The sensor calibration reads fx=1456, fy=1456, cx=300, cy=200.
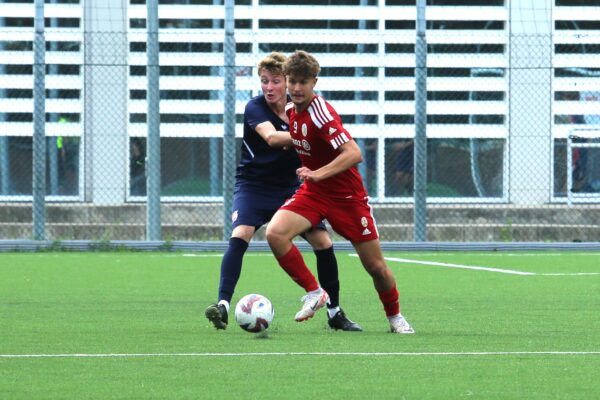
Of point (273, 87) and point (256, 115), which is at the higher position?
point (273, 87)

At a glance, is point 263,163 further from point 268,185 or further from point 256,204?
point 256,204

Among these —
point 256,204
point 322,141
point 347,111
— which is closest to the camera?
point 322,141

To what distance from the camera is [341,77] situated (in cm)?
1839

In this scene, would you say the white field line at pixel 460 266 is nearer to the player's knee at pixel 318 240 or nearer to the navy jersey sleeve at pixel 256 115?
the player's knee at pixel 318 240

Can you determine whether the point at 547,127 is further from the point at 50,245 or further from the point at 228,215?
the point at 50,245

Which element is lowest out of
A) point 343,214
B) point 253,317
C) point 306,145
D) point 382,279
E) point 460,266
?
point 460,266

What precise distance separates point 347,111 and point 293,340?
10.9 meters

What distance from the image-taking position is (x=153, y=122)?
1625 cm

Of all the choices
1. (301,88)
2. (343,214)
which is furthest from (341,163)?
(301,88)

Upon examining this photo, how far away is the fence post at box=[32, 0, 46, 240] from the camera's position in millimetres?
15992

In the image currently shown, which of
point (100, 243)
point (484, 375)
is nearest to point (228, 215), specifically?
point (100, 243)

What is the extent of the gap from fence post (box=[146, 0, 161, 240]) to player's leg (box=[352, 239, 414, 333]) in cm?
811

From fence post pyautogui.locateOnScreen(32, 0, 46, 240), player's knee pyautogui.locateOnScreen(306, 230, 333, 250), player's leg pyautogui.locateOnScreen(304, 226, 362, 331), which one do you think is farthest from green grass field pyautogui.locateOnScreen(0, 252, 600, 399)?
fence post pyautogui.locateOnScreen(32, 0, 46, 240)

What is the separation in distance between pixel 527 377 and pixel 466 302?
421cm
